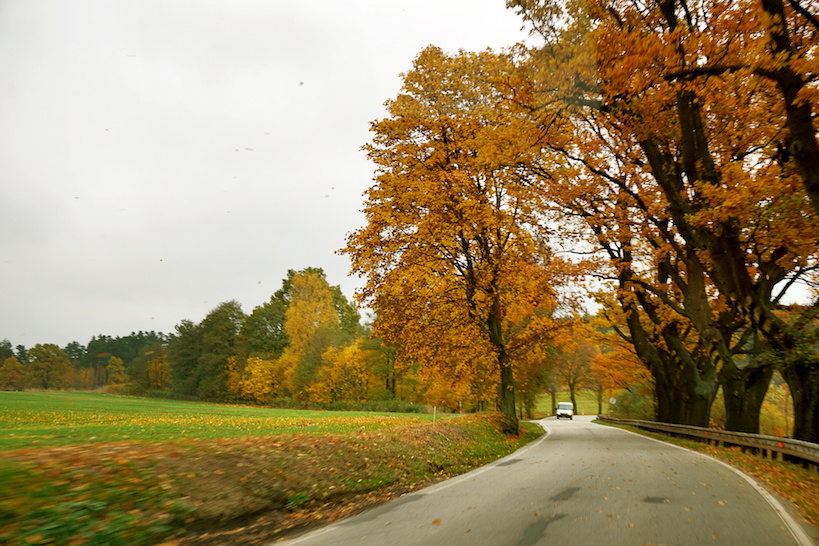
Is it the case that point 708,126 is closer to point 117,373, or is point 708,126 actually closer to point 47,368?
point 47,368

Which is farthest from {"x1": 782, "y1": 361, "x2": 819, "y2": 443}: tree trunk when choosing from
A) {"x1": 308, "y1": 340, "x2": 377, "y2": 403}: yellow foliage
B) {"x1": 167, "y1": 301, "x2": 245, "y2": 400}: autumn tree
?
{"x1": 167, "y1": 301, "x2": 245, "y2": 400}: autumn tree

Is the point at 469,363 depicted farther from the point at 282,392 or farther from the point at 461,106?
the point at 282,392

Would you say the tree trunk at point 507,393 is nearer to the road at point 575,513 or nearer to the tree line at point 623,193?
the tree line at point 623,193

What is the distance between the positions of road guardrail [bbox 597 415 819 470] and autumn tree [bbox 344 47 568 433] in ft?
24.2

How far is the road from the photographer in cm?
538

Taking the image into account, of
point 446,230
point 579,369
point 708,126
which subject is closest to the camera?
point 708,126

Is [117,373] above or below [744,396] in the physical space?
below

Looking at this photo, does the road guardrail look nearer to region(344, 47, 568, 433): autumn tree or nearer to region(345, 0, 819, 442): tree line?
region(345, 0, 819, 442): tree line

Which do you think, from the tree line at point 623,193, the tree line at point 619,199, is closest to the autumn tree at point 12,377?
the tree line at point 619,199

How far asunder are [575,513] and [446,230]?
38.2ft

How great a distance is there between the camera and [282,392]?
56.0 metres

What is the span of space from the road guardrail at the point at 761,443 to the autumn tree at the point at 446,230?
738cm

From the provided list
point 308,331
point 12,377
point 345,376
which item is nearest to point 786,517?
point 345,376

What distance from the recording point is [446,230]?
17.2 meters
